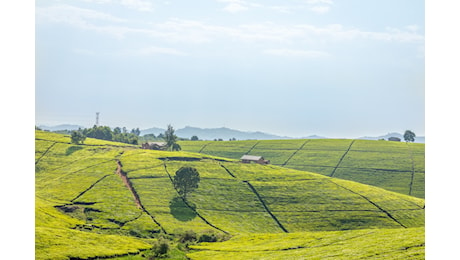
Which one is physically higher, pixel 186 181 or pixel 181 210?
pixel 186 181

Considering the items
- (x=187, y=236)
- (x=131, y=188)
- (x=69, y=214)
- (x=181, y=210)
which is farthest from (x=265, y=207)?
(x=69, y=214)

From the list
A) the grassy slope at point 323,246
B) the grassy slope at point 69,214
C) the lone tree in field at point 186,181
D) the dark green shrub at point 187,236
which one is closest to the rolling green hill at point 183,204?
the grassy slope at point 69,214

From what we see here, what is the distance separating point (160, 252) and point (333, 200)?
76.0 metres

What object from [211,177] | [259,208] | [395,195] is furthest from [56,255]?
[395,195]

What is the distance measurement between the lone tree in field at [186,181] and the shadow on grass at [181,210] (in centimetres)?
368

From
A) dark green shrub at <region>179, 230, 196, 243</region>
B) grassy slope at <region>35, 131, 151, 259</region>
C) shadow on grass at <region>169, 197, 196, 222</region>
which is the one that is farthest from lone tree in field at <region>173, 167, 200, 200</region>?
dark green shrub at <region>179, 230, 196, 243</region>

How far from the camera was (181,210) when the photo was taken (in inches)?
5748

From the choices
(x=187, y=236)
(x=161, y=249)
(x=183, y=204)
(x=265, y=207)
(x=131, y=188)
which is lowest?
(x=187, y=236)

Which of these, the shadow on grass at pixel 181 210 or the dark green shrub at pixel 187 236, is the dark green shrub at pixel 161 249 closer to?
the dark green shrub at pixel 187 236

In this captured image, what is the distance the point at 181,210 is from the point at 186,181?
12.9 metres

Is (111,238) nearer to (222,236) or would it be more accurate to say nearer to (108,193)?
(222,236)

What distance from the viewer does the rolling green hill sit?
395 feet

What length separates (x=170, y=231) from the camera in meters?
127

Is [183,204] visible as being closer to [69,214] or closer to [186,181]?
[186,181]
